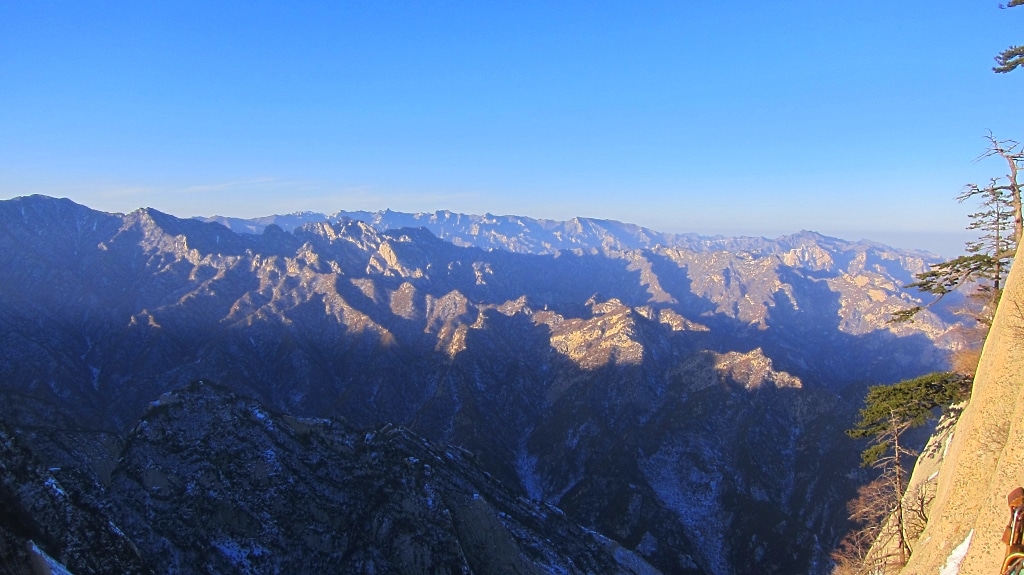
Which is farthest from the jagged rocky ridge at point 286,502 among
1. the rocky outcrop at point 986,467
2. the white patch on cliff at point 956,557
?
the rocky outcrop at point 986,467

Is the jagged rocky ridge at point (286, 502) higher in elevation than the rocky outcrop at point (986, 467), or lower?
lower

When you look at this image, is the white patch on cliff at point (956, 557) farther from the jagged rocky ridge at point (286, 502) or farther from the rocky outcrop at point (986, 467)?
the jagged rocky ridge at point (286, 502)

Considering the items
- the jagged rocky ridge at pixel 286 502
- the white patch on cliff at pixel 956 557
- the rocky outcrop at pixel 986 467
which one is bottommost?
the jagged rocky ridge at pixel 286 502

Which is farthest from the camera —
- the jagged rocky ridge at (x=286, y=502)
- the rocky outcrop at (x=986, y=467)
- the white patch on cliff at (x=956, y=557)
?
the jagged rocky ridge at (x=286, y=502)

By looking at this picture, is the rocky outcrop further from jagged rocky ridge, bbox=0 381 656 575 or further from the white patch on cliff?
jagged rocky ridge, bbox=0 381 656 575

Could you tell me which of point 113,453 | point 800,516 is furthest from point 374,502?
point 800,516

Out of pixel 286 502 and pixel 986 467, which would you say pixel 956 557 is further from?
pixel 286 502

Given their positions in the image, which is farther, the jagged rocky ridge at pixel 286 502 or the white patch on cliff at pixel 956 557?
the jagged rocky ridge at pixel 286 502

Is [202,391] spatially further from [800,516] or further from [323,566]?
[800,516]

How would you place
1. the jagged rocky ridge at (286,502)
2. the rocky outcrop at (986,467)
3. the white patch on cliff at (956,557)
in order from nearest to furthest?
1. the rocky outcrop at (986,467)
2. the white patch on cliff at (956,557)
3. the jagged rocky ridge at (286,502)
